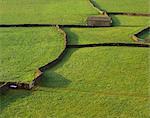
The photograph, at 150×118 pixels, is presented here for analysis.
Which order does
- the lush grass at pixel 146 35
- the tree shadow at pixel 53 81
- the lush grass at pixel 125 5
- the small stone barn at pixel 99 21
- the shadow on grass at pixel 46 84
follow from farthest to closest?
the lush grass at pixel 125 5, the small stone barn at pixel 99 21, the lush grass at pixel 146 35, the tree shadow at pixel 53 81, the shadow on grass at pixel 46 84

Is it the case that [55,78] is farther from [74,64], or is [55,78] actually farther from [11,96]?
[11,96]

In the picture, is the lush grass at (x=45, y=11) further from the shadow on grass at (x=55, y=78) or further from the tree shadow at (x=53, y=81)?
the tree shadow at (x=53, y=81)

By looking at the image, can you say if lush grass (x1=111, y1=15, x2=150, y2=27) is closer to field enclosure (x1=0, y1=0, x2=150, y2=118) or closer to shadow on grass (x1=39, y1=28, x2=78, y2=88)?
field enclosure (x1=0, y1=0, x2=150, y2=118)

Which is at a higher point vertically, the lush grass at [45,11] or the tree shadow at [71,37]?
the tree shadow at [71,37]

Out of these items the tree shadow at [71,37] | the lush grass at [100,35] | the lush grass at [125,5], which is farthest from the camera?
the lush grass at [125,5]

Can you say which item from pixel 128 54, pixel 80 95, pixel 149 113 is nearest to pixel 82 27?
pixel 128 54

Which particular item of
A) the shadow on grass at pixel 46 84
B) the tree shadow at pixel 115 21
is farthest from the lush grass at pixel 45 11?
the shadow on grass at pixel 46 84

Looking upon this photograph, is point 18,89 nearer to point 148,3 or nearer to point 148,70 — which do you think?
point 148,70
